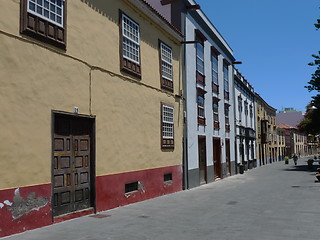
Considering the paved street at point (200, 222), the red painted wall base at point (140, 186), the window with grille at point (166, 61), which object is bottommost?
the paved street at point (200, 222)

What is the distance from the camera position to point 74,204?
Answer: 10.1 meters

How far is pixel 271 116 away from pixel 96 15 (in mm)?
56417

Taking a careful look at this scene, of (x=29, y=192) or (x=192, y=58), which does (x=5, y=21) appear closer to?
(x=29, y=192)

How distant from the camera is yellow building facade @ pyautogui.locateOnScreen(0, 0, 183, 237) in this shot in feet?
26.0

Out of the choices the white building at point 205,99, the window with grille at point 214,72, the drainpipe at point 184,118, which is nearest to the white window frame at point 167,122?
the drainpipe at point 184,118

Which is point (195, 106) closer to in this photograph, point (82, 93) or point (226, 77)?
point (226, 77)

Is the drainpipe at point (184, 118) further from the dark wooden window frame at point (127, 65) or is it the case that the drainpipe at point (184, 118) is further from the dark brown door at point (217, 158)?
the dark brown door at point (217, 158)

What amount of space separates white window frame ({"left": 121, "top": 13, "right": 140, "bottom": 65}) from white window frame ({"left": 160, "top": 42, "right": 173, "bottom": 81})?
251cm

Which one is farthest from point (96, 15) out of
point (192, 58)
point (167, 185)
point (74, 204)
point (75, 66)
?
point (192, 58)

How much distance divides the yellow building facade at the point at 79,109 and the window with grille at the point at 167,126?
0.30 ft

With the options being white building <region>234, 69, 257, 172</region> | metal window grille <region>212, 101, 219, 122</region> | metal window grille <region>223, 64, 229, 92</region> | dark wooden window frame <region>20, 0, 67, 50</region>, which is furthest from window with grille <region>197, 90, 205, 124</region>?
dark wooden window frame <region>20, 0, 67, 50</region>

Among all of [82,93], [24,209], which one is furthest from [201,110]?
[24,209]

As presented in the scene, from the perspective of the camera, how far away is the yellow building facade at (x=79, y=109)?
7.94m

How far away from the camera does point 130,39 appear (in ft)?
43.7
